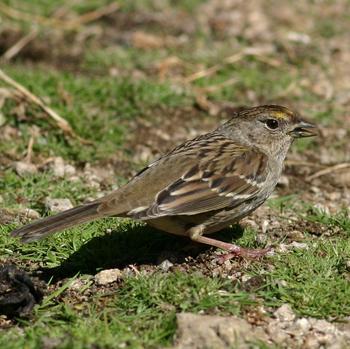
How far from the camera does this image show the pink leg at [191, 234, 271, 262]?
16.0 ft

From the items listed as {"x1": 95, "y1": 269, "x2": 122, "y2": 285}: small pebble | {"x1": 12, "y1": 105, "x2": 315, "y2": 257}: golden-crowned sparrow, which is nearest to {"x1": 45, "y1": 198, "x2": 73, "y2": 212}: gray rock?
{"x1": 12, "y1": 105, "x2": 315, "y2": 257}: golden-crowned sparrow

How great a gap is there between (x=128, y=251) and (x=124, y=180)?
1.31 metres

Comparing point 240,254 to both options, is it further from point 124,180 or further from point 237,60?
point 237,60

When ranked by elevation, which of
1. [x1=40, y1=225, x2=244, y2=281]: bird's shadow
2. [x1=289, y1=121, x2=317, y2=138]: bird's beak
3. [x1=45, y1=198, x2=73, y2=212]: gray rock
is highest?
[x1=289, y1=121, x2=317, y2=138]: bird's beak

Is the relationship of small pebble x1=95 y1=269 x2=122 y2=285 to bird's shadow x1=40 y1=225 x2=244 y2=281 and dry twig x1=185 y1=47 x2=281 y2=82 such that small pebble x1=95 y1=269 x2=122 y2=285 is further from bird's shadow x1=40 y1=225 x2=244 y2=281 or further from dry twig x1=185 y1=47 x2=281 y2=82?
dry twig x1=185 y1=47 x2=281 y2=82

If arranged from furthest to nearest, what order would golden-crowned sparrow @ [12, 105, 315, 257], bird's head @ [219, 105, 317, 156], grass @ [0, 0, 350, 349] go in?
1. bird's head @ [219, 105, 317, 156]
2. golden-crowned sparrow @ [12, 105, 315, 257]
3. grass @ [0, 0, 350, 349]

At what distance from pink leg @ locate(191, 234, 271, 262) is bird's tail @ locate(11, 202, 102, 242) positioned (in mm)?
725

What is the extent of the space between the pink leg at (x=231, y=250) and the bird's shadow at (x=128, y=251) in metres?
0.13

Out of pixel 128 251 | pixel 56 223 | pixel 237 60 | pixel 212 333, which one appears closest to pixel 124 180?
pixel 128 251

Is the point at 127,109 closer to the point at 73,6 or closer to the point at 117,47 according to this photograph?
the point at 117,47

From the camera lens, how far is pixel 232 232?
543 centimetres

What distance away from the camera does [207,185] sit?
4969 millimetres

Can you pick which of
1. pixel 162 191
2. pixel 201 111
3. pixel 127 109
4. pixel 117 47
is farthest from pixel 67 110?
pixel 162 191

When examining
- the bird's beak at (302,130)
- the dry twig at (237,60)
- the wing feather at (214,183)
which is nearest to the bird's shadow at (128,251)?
the wing feather at (214,183)
